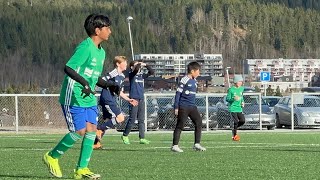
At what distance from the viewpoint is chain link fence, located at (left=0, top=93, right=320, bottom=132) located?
3753cm

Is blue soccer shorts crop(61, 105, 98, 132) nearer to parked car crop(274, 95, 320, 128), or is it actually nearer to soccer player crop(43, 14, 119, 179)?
soccer player crop(43, 14, 119, 179)

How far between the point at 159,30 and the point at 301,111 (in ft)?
434

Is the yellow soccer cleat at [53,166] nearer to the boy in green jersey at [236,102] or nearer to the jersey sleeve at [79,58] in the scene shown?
the jersey sleeve at [79,58]

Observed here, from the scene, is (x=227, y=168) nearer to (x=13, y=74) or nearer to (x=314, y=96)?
(x=314, y=96)

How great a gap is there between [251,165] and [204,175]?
189cm

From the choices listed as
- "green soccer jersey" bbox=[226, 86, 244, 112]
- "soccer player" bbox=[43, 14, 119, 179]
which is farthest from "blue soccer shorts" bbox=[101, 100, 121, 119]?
"soccer player" bbox=[43, 14, 119, 179]

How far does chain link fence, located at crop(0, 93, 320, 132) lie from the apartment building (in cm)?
11787

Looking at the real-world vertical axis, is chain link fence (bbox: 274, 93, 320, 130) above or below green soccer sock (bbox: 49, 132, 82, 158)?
below

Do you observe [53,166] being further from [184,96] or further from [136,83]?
[136,83]

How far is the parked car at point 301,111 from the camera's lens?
126ft

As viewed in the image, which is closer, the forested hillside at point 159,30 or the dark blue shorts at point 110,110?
the dark blue shorts at point 110,110

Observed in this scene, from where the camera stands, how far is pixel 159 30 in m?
170

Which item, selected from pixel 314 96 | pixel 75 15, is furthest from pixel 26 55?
pixel 314 96

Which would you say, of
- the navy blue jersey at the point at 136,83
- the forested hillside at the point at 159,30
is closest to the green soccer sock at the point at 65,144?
the navy blue jersey at the point at 136,83
